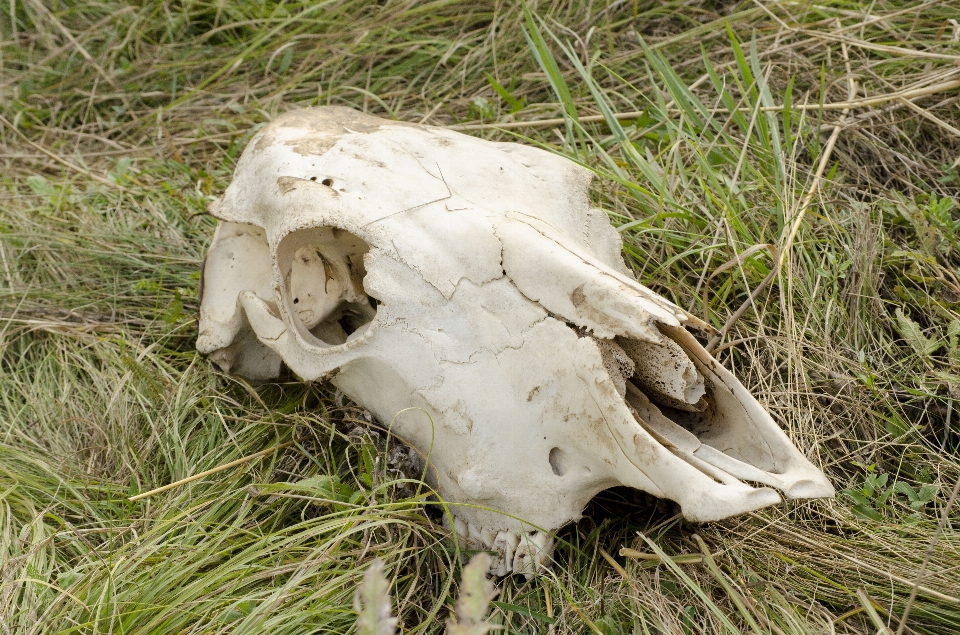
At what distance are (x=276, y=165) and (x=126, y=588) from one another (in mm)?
1166

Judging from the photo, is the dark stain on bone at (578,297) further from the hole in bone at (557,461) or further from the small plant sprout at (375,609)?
the small plant sprout at (375,609)

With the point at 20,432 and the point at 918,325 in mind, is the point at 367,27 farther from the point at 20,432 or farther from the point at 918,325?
the point at 918,325

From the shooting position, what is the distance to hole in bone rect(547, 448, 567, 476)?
7.11ft

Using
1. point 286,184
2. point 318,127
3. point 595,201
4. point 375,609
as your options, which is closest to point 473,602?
point 375,609

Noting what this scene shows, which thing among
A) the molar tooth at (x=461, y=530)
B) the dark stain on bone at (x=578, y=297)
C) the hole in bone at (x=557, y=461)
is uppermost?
the dark stain on bone at (x=578, y=297)

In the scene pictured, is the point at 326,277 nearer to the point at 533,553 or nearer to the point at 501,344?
the point at 501,344

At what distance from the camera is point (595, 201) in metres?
3.16

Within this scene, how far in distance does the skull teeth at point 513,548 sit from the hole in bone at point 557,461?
6.6 inches

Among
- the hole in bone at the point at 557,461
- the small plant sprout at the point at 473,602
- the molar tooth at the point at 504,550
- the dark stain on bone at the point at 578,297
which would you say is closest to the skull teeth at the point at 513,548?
the molar tooth at the point at 504,550

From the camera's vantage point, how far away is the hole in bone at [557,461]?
7.11 feet

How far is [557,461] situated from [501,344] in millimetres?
329

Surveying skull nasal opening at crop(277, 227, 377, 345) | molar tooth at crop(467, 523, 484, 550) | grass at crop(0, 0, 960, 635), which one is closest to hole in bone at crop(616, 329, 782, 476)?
grass at crop(0, 0, 960, 635)

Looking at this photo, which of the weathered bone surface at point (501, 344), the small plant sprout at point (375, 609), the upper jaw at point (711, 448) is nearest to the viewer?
the small plant sprout at point (375, 609)

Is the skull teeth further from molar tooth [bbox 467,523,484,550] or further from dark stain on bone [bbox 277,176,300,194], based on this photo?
dark stain on bone [bbox 277,176,300,194]
